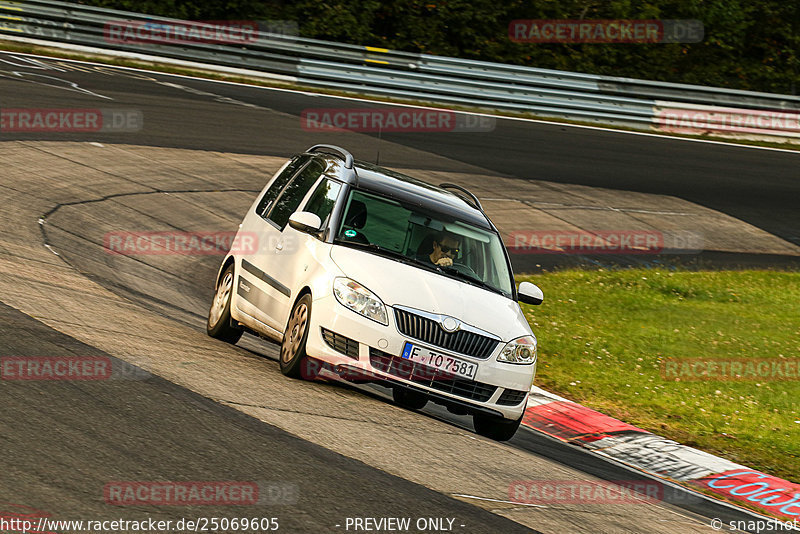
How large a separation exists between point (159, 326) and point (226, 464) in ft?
13.9

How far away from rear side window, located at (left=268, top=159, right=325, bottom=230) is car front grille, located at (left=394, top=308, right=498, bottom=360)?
202 cm

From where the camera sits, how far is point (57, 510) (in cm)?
487

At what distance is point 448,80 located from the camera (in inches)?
1168

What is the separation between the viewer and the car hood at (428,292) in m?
8.29

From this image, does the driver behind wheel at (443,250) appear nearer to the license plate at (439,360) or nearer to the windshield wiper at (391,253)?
the windshield wiper at (391,253)

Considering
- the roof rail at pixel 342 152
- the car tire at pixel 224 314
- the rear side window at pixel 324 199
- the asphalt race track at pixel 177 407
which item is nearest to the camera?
the asphalt race track at pixel 177 407

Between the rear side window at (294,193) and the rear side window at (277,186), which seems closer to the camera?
the rear side window at (294,193)

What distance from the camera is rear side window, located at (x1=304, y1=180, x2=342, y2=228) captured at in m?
9.27

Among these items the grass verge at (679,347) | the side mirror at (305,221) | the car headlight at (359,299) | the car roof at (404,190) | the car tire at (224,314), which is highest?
the car roof at (404,190)

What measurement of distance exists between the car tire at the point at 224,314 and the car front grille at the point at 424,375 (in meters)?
2.46

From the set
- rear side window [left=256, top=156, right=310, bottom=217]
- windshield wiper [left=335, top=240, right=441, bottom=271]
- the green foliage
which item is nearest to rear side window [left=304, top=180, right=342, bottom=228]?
windshield wiper [left=335, top=240, right=441, bottom=271]

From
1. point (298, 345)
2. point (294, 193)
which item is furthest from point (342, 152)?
point (298, 345)

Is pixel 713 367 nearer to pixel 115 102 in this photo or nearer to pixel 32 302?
pixel 32 302

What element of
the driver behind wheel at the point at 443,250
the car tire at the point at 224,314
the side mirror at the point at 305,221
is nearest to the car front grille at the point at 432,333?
the driver behind wheel at the point at 443,250
